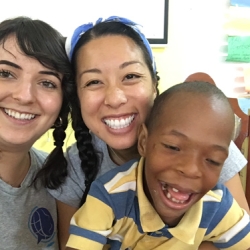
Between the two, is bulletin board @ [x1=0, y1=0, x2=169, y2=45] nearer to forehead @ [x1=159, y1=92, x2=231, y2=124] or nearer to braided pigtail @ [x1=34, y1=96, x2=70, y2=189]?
braided pigtail @ [x1=34, y1=96, x2=70, y2=189]

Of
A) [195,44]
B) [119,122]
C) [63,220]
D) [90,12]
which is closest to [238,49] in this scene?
[195,44]

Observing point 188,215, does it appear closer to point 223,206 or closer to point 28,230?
point 223,206

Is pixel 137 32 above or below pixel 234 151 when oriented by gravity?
above

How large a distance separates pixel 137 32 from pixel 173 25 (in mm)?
1311

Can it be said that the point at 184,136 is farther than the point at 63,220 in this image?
No

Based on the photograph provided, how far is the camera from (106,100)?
1.20 m

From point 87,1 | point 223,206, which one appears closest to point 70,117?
point 223,206

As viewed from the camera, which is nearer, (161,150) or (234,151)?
(161,150)

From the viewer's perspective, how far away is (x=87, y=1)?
2.39 metres

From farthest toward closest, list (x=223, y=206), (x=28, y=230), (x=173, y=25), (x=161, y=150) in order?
(x=173, y=25)
(x=28, y=230)
(x=223, y=206)
(x=161, y=150)

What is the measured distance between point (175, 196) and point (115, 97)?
366 millimetres

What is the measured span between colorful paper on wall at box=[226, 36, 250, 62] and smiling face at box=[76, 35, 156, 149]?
1.53 metres

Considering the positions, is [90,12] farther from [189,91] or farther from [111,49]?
[189,91]

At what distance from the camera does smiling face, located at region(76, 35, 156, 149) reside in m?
1.22
